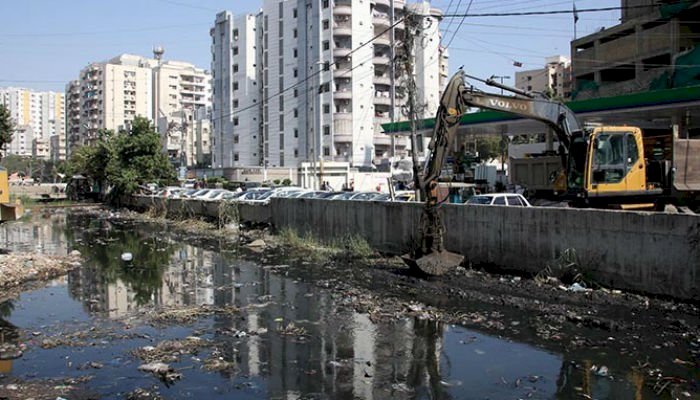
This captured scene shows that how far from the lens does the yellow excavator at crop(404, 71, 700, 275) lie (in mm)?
14094

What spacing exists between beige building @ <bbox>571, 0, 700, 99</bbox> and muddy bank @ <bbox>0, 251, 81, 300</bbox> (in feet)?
109

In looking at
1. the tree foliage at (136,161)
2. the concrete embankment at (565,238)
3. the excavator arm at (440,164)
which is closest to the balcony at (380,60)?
the tree foliage at (136,161)

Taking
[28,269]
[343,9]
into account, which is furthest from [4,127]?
[343,9]

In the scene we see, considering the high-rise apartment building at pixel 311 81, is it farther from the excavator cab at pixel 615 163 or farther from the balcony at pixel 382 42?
the excavator cab at pixel 615 163

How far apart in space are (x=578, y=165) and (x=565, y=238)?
9.37 ft

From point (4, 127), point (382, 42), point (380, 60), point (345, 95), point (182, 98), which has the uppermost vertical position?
point (182, 98)

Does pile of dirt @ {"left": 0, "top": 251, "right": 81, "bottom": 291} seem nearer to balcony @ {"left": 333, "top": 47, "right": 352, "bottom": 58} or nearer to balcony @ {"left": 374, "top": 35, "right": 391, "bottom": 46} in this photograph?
balcony @ {"left": 333, "top": 47, "right": 352, "bottom": 58}

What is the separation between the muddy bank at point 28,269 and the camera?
14.4m

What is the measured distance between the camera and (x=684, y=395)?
22.8ft

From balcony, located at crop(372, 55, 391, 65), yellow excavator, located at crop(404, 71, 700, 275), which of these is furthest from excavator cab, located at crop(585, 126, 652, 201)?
balcony, located at crop(372, 55, 391, 65)

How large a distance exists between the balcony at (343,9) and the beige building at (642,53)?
90.0 feet

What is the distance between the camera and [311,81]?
7400cm

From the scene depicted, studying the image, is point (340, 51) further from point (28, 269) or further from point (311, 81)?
point (28, 269)

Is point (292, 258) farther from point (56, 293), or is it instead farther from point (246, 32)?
point (246, 32)
